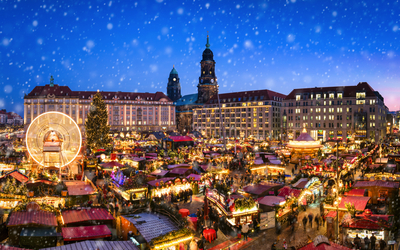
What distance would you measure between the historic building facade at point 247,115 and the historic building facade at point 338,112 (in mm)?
4552

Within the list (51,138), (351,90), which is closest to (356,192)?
(51,138)

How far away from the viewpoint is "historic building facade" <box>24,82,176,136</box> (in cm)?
9044

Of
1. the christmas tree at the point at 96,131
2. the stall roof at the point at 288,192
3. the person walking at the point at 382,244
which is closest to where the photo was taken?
the person walking at the point at 382,244

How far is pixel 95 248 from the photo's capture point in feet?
31.0

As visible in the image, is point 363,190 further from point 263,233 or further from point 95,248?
point 95,248

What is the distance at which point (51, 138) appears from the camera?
79.7 ft

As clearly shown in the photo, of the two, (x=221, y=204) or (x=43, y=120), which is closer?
(x=221, y=204)

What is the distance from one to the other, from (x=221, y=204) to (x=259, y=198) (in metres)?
3.50

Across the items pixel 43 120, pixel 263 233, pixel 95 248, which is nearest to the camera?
pixel 95 248

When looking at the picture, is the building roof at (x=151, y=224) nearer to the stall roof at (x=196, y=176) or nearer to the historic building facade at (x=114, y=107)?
the stall roof at (x=196, y=176)

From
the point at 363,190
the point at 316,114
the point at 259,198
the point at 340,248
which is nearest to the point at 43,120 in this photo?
the point at 259,198

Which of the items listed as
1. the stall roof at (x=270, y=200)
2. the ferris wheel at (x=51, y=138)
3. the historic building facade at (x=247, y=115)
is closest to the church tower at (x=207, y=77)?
the historic building facade at (x=247, y=115)

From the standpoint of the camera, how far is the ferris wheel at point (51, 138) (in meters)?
23.7

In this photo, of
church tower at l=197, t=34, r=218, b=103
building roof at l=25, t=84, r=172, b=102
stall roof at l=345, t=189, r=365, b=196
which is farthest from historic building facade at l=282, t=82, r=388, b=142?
building roof at l=25, t=84, r=172, b=102
